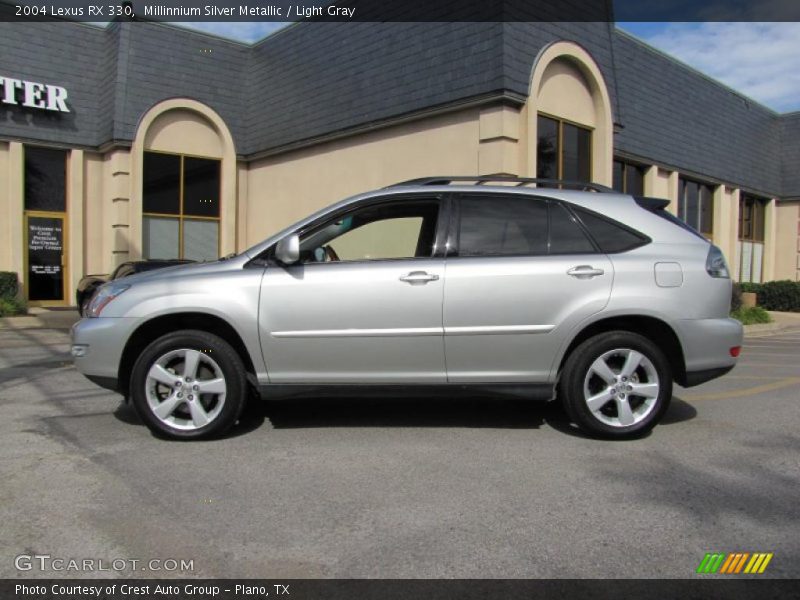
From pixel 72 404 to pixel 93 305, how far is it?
1.61m

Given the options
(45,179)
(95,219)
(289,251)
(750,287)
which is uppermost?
(45,179)

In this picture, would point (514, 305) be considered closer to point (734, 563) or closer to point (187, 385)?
point (734, 563)

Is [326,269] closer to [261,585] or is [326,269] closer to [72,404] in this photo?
[261,585]

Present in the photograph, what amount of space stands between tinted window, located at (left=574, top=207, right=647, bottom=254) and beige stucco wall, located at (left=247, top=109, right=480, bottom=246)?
7.17 metres

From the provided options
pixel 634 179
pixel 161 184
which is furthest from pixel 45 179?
pixel 634 179

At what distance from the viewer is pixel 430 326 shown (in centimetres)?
471

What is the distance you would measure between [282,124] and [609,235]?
A: 13.3 metres

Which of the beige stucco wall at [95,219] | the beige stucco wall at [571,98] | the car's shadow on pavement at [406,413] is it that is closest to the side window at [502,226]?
the car's shadow on pavement at [406,413]

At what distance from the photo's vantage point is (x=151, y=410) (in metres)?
4.76

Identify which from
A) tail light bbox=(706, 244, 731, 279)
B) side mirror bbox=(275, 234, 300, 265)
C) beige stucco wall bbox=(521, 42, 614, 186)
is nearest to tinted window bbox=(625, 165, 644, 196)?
beige stucco wall bbox=(521, 42, 614, 186)

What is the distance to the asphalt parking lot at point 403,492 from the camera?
305cm

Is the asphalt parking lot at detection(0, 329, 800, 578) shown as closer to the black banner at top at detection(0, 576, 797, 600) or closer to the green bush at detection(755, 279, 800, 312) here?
the black banner at top at detection(0, 576, 797, 600)

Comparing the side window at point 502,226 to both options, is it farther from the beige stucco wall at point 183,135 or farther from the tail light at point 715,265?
the beige stucco wall at point 183,135

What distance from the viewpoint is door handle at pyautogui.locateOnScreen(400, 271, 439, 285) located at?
4.71m
